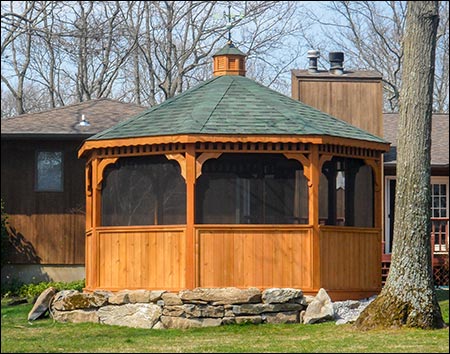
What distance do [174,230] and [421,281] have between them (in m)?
4.30

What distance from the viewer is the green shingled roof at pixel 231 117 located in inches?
631

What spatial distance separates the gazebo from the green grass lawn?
3.85 ft

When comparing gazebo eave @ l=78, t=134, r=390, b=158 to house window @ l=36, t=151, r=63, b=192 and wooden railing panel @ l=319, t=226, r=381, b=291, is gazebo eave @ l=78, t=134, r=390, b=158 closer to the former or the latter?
wooden railing panel @ l=319, t=226, r=381, b=291

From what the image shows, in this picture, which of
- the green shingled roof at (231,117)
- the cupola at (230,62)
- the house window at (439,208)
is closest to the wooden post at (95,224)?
the green shingled roof at (231,117)

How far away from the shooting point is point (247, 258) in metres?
15.8


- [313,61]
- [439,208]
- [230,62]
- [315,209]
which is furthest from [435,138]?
[315,209]

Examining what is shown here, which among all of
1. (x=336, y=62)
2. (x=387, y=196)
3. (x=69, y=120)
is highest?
(x=336, y=62)

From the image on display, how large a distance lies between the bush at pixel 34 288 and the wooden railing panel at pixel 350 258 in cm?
589

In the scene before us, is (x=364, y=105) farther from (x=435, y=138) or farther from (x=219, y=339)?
(x=219, y=339)

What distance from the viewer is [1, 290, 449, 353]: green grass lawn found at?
38.5 ft

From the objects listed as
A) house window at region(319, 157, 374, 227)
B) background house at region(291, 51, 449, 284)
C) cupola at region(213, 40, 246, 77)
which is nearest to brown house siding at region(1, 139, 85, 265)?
cupola at region(213, 40, 246, 77)

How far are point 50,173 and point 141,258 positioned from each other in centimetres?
558

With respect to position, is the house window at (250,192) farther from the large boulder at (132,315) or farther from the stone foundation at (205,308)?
the large boulder at (132,315)

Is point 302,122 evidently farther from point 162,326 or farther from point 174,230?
point 162,326
